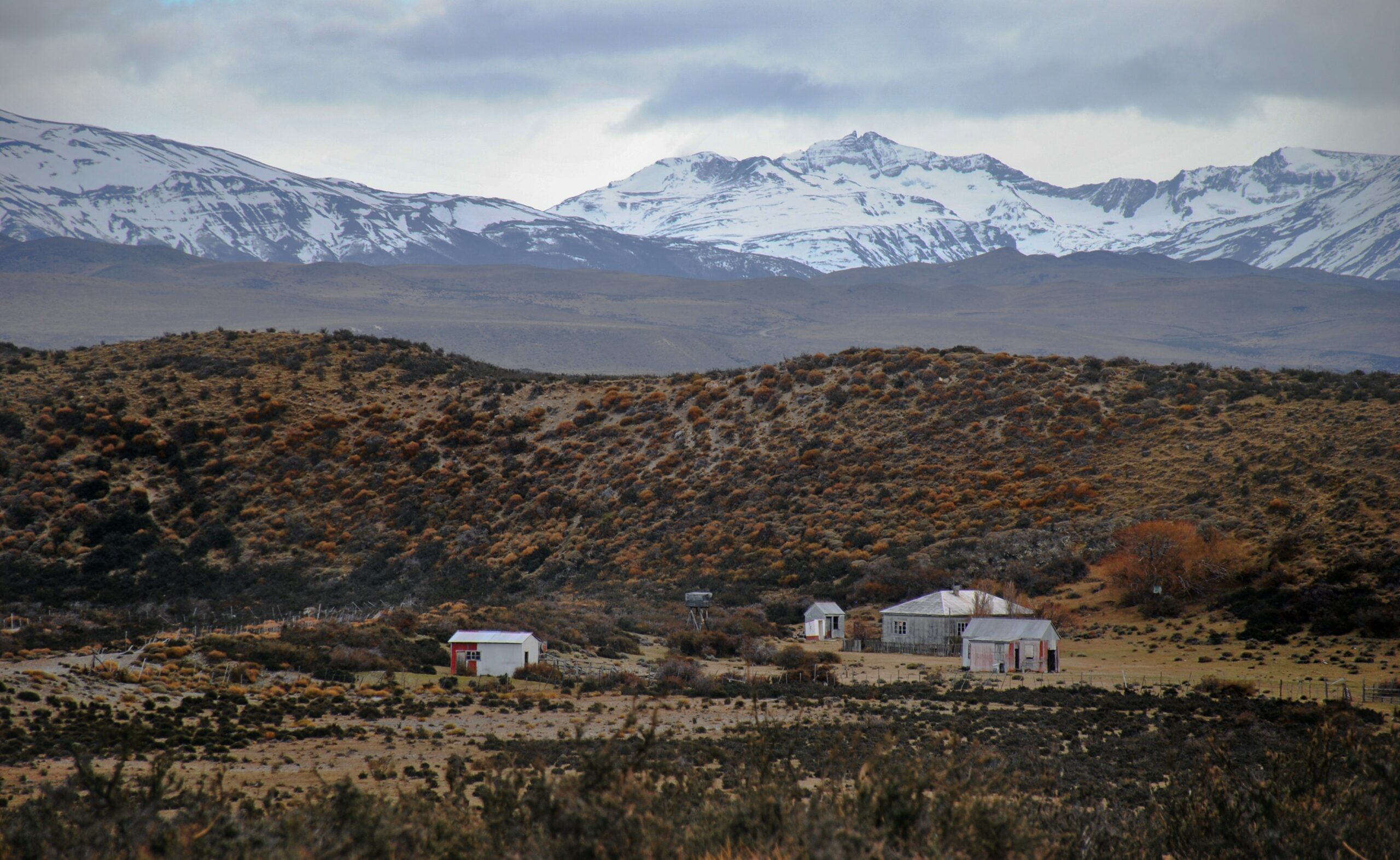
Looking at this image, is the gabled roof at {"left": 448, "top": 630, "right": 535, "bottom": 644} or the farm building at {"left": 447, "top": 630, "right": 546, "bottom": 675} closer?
the farm building at {"left": 447, "top": 630, "right": 546, "bottom": 675}

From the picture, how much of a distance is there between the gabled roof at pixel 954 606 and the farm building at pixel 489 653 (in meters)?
14.2

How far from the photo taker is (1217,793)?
1183cm

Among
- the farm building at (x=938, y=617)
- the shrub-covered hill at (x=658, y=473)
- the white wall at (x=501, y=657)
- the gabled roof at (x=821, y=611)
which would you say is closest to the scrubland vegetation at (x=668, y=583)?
the shrub-covered hill at (x=658, y=473)

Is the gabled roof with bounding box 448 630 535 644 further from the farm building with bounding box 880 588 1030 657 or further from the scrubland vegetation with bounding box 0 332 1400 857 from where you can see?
the farm building with bounding box 880 588 1030 657

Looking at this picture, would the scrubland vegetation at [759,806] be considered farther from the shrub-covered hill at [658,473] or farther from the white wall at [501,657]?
the shrub-covered hill at [658,473]

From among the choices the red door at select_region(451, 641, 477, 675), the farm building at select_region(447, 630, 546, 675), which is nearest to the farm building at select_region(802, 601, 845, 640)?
the farm building at select_region(447, 630, 546, 675)

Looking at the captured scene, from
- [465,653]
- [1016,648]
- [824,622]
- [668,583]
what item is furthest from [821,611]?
[465,653]

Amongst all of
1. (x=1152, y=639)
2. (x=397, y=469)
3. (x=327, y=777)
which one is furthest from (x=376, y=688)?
(x=397, y=469)

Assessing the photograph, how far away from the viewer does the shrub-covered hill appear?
45.8 m

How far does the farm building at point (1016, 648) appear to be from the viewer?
1329 inches

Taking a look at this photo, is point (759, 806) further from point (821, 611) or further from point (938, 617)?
point (821, 611)

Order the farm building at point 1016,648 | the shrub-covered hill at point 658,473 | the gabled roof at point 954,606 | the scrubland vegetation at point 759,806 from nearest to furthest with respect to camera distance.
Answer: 1. the scrubland vegetation at point 759,806
2. the farm building at point 1016,648
3. the gabled roof at point 954,606
4. the shrub-covered hill at point 658,473

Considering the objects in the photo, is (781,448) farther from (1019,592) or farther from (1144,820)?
(1144,820)

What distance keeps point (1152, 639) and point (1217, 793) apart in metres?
27.1
